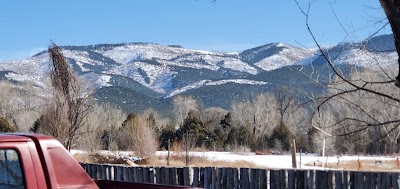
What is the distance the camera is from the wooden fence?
446 inches

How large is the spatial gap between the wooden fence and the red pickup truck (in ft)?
26.8

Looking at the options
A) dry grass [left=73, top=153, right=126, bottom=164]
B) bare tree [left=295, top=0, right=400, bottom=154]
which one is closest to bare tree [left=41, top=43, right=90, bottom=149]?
dry grass [left=73, top=153, right=126, bottom=164]

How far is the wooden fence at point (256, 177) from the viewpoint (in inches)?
446

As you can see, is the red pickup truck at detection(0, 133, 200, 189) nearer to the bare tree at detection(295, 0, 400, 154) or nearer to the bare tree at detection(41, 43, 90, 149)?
the bare tree at detection(295, 0, 400, 154)

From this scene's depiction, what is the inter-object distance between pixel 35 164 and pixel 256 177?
8.85 metres

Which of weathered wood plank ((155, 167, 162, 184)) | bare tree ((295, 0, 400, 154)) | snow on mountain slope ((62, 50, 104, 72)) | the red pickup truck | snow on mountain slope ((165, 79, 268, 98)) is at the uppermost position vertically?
snow on mountain slope ((62, 50, 104, 72))

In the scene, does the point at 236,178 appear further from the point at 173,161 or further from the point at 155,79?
the point at 155,79

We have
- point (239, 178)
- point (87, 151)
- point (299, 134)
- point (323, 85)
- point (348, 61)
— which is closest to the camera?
point (323, 85)

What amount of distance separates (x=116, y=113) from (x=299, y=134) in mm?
47475

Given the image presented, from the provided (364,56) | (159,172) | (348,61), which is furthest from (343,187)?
(364,56)

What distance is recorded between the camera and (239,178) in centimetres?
1271

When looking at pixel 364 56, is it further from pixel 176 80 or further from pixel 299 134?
pixel 176 80

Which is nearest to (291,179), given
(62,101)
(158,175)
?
(158,175)

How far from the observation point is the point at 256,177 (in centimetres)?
1240
